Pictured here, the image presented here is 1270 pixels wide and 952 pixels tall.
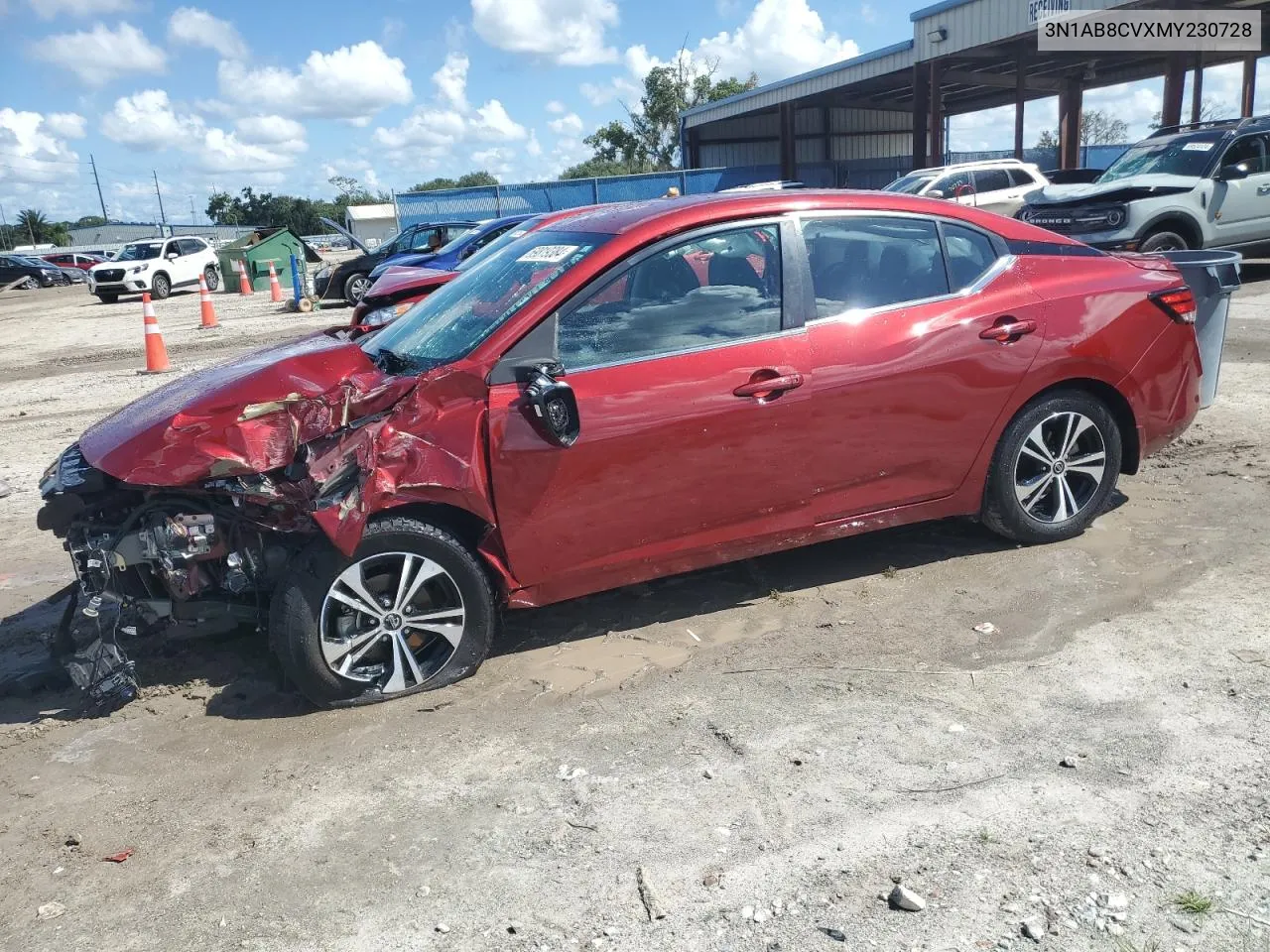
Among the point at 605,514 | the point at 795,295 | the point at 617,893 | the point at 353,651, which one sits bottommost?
the point at 617,893

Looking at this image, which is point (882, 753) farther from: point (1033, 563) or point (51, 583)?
point (51, 583)

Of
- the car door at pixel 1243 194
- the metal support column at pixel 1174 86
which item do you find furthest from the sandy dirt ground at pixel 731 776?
the metal support column at pixel 1174 86

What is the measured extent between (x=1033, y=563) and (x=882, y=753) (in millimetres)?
1926

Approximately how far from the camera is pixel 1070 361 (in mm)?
4719

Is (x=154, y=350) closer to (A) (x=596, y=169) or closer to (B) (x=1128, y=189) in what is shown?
(B) (x=1128, y=189)

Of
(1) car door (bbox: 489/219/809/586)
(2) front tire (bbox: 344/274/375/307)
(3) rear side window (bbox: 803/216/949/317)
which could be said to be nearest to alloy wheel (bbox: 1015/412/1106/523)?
(3) rear side window (bbox: 803/216/949/317)

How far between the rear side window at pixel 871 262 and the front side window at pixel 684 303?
0.21 m

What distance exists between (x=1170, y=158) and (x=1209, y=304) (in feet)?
31.1

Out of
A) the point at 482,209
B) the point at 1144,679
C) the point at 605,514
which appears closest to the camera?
the point at 1144,679

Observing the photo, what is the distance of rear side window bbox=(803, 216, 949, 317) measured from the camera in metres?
4.40

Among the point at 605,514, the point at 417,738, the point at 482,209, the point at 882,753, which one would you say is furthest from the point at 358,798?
the point at 482,209

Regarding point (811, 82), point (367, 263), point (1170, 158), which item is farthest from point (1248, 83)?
point (367, 263)

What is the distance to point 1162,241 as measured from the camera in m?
13.0

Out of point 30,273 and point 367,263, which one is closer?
point 367,263
